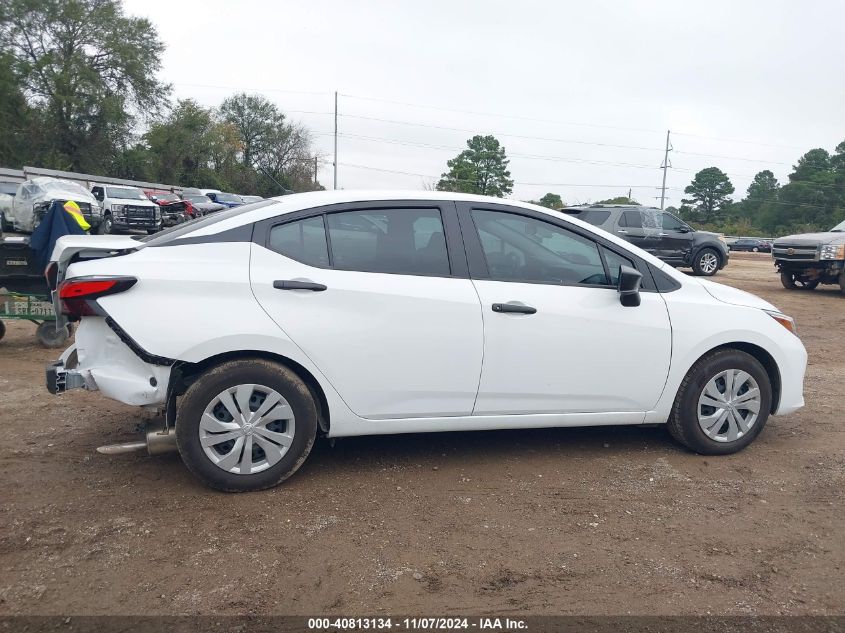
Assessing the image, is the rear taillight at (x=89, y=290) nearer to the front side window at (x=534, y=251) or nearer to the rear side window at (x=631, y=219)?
the front side window at (x=534, y=251)

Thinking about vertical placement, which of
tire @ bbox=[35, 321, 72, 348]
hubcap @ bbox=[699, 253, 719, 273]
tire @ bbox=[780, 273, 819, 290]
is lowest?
tire @ bbox=[35, 321, 72, 348]

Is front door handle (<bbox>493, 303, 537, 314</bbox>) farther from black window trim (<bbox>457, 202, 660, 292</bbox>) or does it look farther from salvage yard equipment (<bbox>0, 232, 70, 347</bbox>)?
salvage yard equipment (<bbox>0, 232, 70, 347</bbox>)

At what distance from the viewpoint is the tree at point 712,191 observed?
91.6 m

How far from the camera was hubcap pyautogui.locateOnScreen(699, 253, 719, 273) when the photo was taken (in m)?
18.3

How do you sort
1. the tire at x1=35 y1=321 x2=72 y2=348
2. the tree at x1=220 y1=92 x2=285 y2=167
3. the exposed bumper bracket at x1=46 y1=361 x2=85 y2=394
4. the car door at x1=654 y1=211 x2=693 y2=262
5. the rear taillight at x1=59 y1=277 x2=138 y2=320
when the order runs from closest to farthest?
the rear taillight at x1=59 y1=277 x2=138 y2=320
the exposed bumper bracket at x1=46 y1=361 x2=85 y2=394
the tire at x1=35 y1=321 x2=72 y2=348
the car door at x1=654 y1=211 x2=693 y2=262
the tree at x1=220 y1=92 x2=285 y2=167

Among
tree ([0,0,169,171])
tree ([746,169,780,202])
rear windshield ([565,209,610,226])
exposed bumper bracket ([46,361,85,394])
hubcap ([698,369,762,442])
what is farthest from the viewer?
tree ([746,169,780,202])

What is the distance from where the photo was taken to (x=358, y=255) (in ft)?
13.1

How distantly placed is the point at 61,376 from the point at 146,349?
1.91ft

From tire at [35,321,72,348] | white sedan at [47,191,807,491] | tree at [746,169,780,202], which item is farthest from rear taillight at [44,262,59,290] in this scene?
tree at [746,169,780,202]

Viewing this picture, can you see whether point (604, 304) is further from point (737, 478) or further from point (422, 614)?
point (422, 614)

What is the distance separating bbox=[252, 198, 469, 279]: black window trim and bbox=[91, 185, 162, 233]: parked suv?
21228 mm

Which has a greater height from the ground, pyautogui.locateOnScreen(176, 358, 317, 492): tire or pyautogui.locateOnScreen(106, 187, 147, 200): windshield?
pyautogui.locateOnScreen(106, 187, 147, 200): windshield

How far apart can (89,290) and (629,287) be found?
10.1 feet

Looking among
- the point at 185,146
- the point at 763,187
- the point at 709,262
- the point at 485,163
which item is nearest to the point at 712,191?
the point at 763,187
